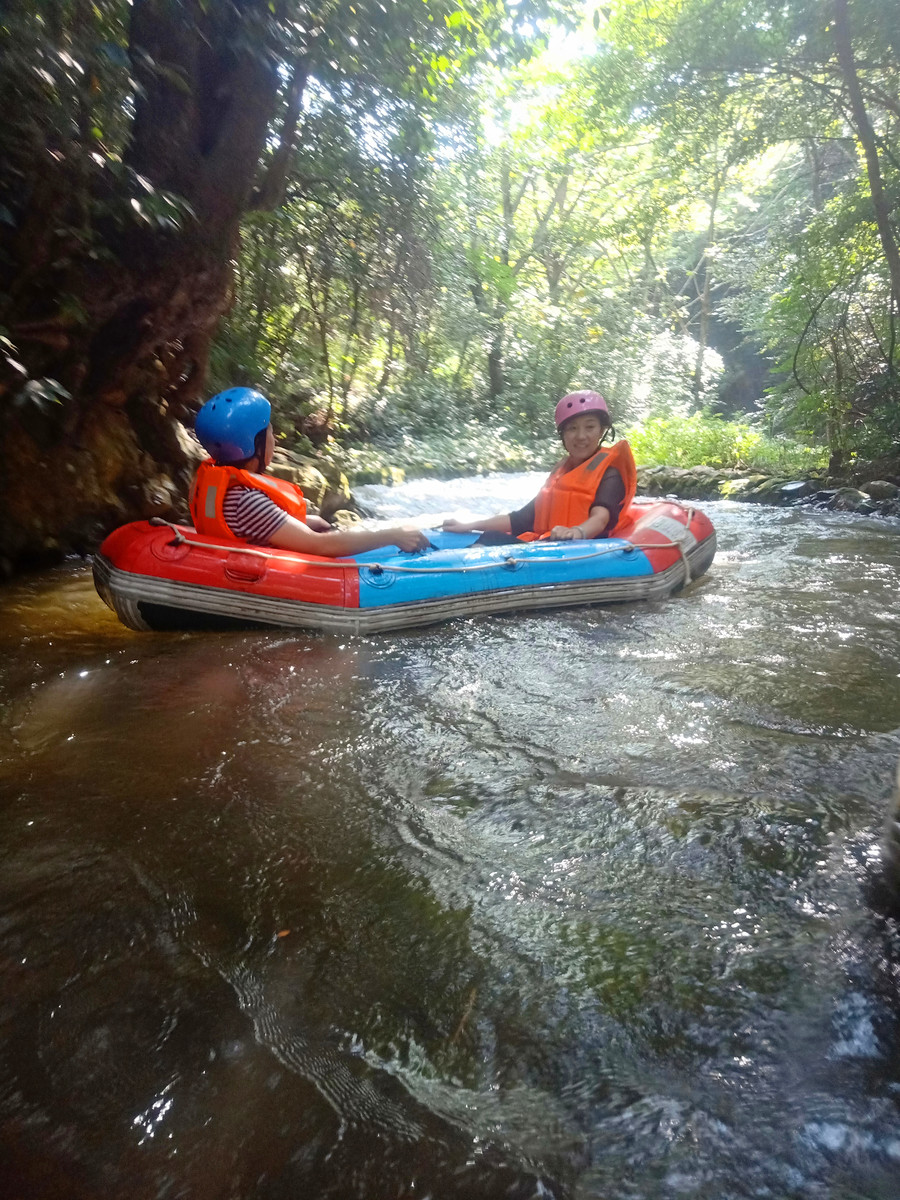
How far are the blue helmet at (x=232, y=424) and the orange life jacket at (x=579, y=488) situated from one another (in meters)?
2.35

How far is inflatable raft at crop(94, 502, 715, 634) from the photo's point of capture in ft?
14.0

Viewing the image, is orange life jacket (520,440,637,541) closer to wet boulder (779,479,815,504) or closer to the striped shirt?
the striped shirt

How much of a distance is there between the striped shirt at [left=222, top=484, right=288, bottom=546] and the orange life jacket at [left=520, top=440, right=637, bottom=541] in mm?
2137

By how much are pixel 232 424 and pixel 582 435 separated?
2627 mm

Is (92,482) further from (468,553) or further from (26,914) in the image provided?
(26,914)

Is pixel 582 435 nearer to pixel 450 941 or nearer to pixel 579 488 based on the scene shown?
pixel 579 488

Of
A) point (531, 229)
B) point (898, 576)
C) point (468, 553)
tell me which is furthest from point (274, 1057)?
point (531, 229)

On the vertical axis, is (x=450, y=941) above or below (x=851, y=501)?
above

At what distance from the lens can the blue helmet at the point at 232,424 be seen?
4.32 m

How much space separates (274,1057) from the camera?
4.50 feet

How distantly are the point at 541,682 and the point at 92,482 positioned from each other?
442cm

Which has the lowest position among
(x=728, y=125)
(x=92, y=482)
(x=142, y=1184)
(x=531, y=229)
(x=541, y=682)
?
(x=541, y=682)

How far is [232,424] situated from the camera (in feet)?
14.2

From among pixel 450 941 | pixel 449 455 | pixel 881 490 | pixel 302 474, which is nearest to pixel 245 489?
pixel 450 941
